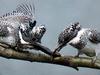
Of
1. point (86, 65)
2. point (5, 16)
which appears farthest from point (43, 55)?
point (5, 16)

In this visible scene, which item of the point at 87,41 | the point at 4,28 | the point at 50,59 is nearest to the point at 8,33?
the point at 4,28

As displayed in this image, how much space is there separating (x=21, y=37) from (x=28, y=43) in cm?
5

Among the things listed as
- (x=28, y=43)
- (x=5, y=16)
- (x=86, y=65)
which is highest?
(x=5, y=16)

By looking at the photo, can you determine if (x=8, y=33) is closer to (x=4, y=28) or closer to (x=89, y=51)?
(x=4, y=28)

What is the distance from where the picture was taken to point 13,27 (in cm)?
147

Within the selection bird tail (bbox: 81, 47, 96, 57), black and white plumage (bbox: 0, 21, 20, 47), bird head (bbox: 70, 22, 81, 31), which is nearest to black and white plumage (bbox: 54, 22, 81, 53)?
bird head (bbox: 70, 22, 81, 31)

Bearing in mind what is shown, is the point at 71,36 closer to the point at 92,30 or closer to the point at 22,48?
the point at 92,30

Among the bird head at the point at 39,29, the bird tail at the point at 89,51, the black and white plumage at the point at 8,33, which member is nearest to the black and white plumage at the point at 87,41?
the bird tail at the point at 89,51

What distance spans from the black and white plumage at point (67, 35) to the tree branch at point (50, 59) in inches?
2.3

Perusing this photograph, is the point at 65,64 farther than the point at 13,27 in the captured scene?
No

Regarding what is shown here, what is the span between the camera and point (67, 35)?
1373 mm

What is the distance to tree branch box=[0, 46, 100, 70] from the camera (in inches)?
52.4

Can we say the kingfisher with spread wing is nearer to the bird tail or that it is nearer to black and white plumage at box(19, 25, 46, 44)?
black and white plumage at box(19, 25, 46, 44)

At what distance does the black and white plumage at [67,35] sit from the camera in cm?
137
